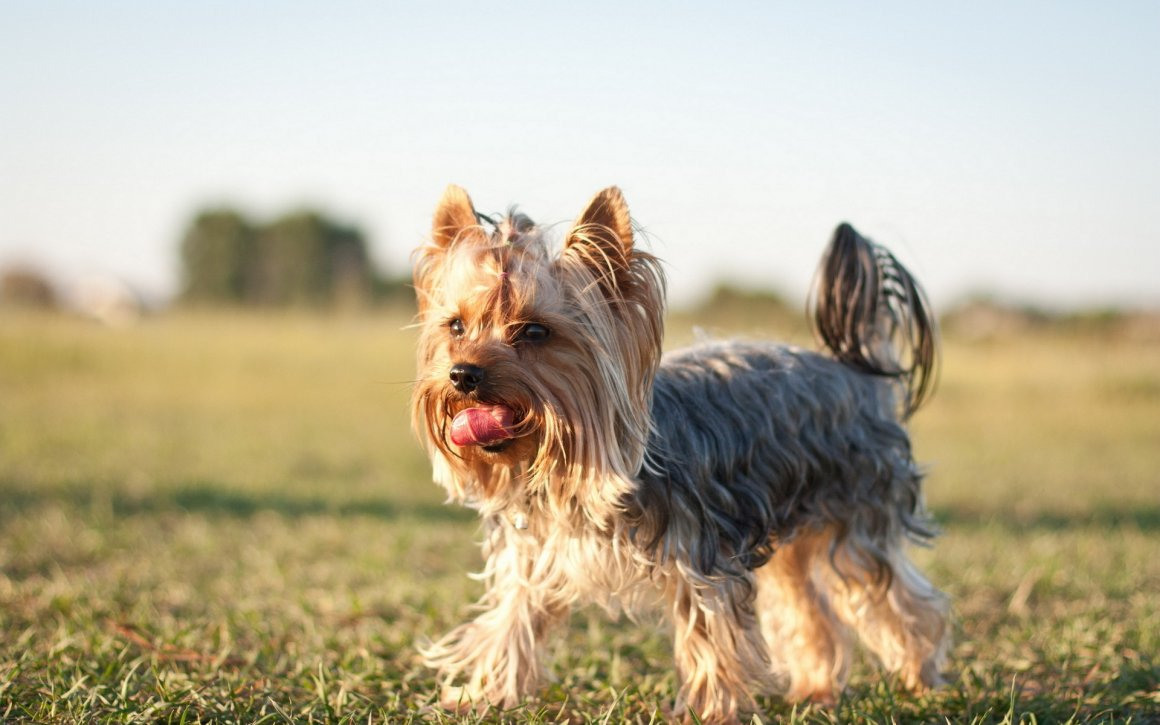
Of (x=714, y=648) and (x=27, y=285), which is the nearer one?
(x=714, y=648)

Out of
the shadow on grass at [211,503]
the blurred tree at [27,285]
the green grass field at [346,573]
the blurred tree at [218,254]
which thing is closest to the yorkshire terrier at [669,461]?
the green grass field at [346,573]

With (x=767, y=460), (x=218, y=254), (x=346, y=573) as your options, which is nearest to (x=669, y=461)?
(x=767, y=460)

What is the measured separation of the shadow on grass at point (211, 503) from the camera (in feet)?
24.3

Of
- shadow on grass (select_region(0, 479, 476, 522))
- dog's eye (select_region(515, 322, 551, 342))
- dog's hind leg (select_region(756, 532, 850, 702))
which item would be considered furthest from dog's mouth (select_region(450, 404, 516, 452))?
shadow on grass (select_region(0, 479, 476, 522))

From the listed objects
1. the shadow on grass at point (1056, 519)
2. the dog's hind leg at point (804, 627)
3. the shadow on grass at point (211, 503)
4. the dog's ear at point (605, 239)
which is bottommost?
the shadow on grass at point (211, 503)

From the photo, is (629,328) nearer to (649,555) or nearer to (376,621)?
(649,555)

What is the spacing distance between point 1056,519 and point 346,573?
5.57 meters

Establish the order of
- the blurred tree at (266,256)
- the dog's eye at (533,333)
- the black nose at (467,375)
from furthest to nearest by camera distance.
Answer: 1. the blurred tree at (266,256)
2. the dog's eye at (533,333)
3. the black nose at (467,375)

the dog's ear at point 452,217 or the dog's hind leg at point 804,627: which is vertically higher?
the dog's ear at point 452,217

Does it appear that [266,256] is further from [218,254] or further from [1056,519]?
[1056,519]

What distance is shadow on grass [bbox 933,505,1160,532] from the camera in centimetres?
765

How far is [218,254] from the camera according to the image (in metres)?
37.5

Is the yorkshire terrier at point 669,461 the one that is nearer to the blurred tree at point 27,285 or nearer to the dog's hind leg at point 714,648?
the dog's hind leg at point 714,648

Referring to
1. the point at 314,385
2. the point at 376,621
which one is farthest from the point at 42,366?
the point at 376,621
